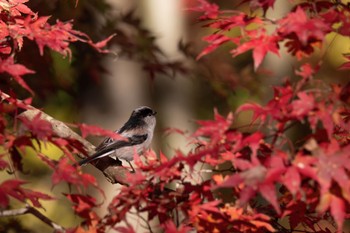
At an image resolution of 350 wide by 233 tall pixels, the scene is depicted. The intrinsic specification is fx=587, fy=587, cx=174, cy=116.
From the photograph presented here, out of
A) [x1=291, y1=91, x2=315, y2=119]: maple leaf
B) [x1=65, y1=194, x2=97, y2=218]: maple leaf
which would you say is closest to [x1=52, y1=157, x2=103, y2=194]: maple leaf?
[x1=65, y1=194, x2=97, y2=218]: maple leaf

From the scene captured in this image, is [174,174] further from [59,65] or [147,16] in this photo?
[59,65]

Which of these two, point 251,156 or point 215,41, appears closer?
point 251,156

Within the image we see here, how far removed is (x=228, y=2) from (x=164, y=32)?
8.15 feet

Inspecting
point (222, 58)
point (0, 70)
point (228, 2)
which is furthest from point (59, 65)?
point (0, 70)

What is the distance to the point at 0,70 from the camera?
119 inches

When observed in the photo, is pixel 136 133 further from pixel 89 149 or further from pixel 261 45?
pixel 261 45

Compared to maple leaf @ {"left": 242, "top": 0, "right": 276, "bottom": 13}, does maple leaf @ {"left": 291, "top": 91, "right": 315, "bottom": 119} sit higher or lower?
lower

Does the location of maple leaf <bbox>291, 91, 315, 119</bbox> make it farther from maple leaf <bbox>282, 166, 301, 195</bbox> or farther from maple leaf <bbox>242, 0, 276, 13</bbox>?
maple leaf <bbox>242, 0, 276, 13</bbox>

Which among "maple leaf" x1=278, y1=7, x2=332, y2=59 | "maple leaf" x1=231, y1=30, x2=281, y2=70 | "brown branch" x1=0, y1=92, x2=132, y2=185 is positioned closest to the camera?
"maple leaf" x1=278, y1=7, x2=332, y2=59

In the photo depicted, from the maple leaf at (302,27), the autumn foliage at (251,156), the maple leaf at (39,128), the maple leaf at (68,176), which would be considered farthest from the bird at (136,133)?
the maple leaf at (302,27)

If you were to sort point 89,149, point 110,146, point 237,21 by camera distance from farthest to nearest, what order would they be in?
point 110,146
point 89,149
point 237,21

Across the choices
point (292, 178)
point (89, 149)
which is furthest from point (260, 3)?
point (89, 149)

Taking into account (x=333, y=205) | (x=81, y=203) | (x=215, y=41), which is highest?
(x=215, y=41)

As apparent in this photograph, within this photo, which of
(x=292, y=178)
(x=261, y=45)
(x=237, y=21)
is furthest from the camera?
(x=237, y=21)
